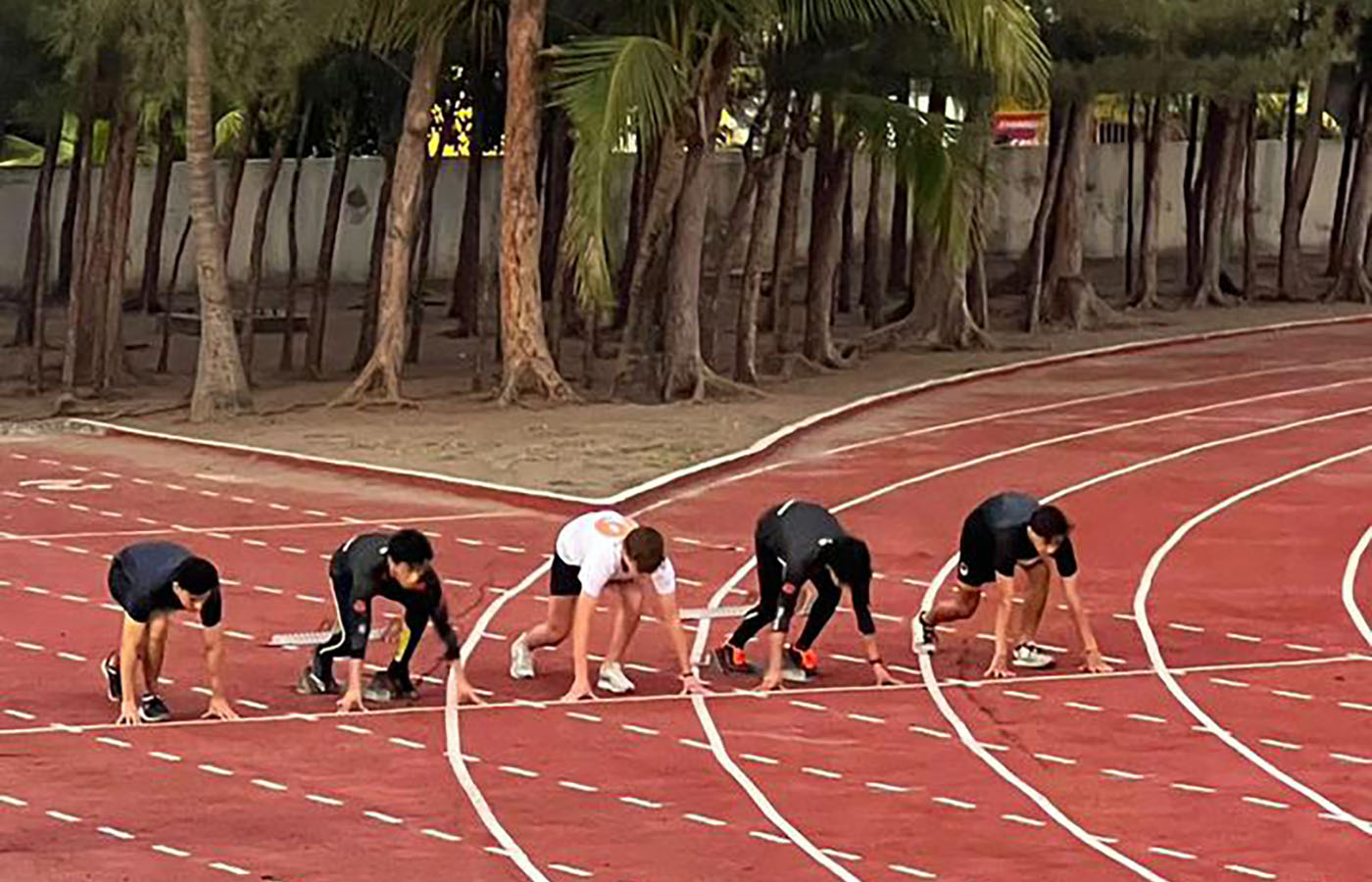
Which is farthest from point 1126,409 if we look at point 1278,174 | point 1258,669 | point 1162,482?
point 1278,174

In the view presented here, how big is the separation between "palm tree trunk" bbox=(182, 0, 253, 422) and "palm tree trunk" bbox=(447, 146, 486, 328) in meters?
7.26

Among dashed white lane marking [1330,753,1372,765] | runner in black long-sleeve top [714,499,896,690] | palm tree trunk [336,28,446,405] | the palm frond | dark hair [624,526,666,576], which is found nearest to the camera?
dashed white lane marking [1330,753,1372,765]

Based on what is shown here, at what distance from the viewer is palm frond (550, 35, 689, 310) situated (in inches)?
952

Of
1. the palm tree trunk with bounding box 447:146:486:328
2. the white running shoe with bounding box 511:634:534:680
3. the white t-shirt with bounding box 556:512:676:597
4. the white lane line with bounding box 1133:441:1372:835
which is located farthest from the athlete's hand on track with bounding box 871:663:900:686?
the palm tree trunk with bounding box 447:146:486:328

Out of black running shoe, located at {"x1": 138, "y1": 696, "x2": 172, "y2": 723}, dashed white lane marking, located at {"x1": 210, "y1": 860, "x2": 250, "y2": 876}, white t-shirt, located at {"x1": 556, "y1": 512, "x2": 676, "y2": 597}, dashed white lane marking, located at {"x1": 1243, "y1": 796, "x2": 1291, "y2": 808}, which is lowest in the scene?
dashed white lane marking, located at {"x1": 210, "y1": 860, "x2": 250, "y2": 876}

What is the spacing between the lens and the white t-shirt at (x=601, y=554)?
44.5ft

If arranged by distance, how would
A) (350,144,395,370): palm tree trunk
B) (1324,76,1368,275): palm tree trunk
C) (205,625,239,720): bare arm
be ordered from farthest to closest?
(1324,76,1368,275): palm tree trunk, (350,144,395,370): palm tree trunk, (205,625,239,720): bare arm

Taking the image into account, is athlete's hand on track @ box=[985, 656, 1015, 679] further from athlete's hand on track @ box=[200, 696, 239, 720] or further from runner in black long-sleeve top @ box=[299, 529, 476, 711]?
athlete's hand on track @ box=[200, 696, 239, 720]

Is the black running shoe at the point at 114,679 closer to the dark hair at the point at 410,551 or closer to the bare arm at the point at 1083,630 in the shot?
the dark hair at the point at 410,551

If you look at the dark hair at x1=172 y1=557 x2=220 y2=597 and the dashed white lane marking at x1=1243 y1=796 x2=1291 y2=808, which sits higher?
the dark hair at x1=172 y1=557 x2=220 y2=597

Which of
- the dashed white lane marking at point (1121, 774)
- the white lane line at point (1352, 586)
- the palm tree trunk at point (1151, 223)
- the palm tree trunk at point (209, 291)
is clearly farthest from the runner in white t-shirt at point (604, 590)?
the palm tree trunk at point (1151, 223)

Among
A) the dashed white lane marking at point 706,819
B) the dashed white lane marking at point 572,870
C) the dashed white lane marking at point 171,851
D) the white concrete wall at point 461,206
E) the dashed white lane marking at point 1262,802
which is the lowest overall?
the dashed white lane marking at point 171,851

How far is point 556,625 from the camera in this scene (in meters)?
14.3

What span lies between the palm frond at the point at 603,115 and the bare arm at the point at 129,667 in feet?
36.9
